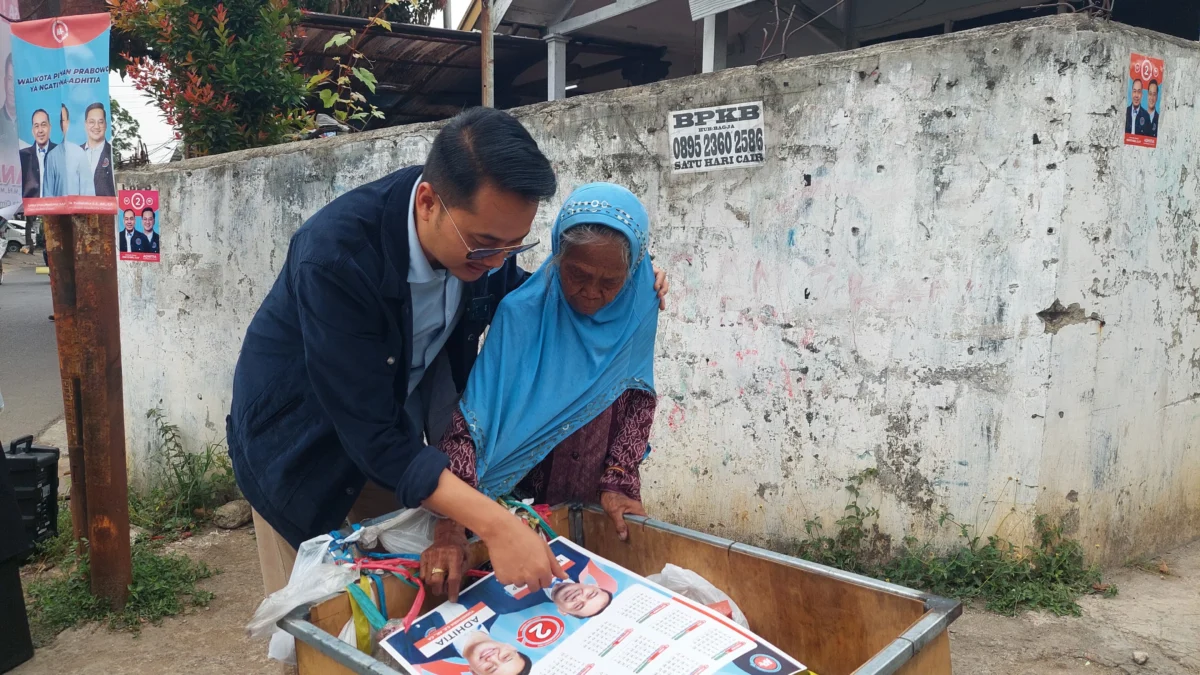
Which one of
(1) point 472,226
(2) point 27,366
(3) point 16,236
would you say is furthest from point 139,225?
(3) point 16,236

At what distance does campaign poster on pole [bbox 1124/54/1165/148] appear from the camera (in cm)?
291

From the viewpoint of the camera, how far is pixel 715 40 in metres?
6.42

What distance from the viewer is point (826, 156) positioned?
3.30 metres

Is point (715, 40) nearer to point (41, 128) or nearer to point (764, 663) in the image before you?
point (41, 128)

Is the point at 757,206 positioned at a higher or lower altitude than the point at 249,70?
lower

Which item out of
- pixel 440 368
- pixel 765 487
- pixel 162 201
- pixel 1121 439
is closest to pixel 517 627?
pixel 440 368

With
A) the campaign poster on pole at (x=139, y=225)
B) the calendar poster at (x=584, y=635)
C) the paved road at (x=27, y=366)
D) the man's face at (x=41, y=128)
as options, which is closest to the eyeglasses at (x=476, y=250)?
the calendar poster at (x=584, y=635)

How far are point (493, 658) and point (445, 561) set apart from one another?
243 millimetres

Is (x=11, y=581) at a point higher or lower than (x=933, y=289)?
lower

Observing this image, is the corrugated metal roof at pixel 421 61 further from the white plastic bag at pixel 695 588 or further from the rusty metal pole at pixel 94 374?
the white plastic bag at pixel 695 588

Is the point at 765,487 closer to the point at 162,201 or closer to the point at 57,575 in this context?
the point at 57,575

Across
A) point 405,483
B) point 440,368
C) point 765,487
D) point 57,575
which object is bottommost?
point 57,575

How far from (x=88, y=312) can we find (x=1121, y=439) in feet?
13.2

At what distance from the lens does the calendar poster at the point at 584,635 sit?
136 centimetres
